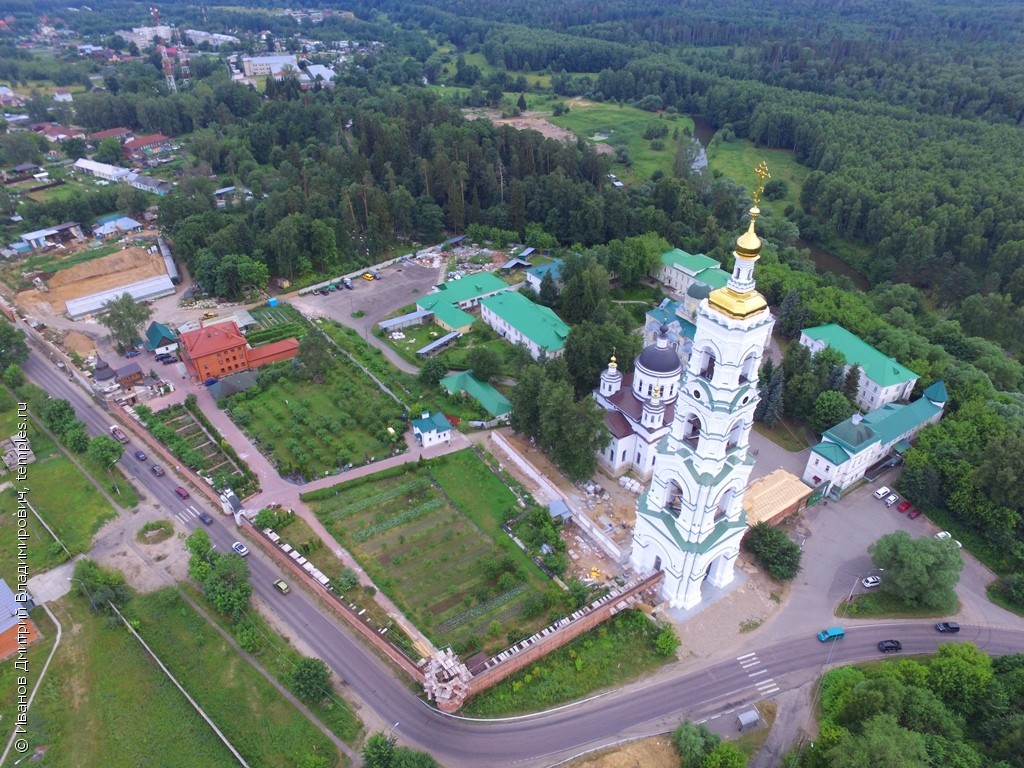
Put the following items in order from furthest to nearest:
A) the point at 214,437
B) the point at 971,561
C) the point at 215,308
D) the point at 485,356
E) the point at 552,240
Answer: the point at 552,240 < the point at 215,308 < the point at 485,356 < the point at 214,437 < the point at 971,561

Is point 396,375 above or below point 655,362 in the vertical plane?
below

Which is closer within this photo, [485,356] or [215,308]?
[485,356]

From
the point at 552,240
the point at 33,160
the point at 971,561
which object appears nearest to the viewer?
the point at 971,561

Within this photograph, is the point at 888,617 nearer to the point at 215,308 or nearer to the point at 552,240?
the point at 552,240

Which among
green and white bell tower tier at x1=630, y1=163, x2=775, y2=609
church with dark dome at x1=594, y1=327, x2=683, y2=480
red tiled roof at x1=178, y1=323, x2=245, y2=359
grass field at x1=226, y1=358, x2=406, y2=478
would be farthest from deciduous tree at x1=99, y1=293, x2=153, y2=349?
green and white bell tower tier at x1=630, y1=163, x2=775, y2=609

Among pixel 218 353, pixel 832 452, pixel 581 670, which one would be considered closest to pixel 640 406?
pixel 832 452

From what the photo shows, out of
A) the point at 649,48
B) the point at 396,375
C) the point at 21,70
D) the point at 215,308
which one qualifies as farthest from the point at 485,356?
the point at 21,70

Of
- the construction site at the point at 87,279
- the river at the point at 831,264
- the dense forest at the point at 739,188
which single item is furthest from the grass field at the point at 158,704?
the river at the point at 831,264

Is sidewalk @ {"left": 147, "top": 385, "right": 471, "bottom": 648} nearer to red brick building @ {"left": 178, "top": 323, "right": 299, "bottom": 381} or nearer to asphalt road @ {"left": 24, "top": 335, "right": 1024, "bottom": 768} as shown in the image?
red brick building @ {"left": 178, "top": 323, "right": 299, "bottom": 381}
